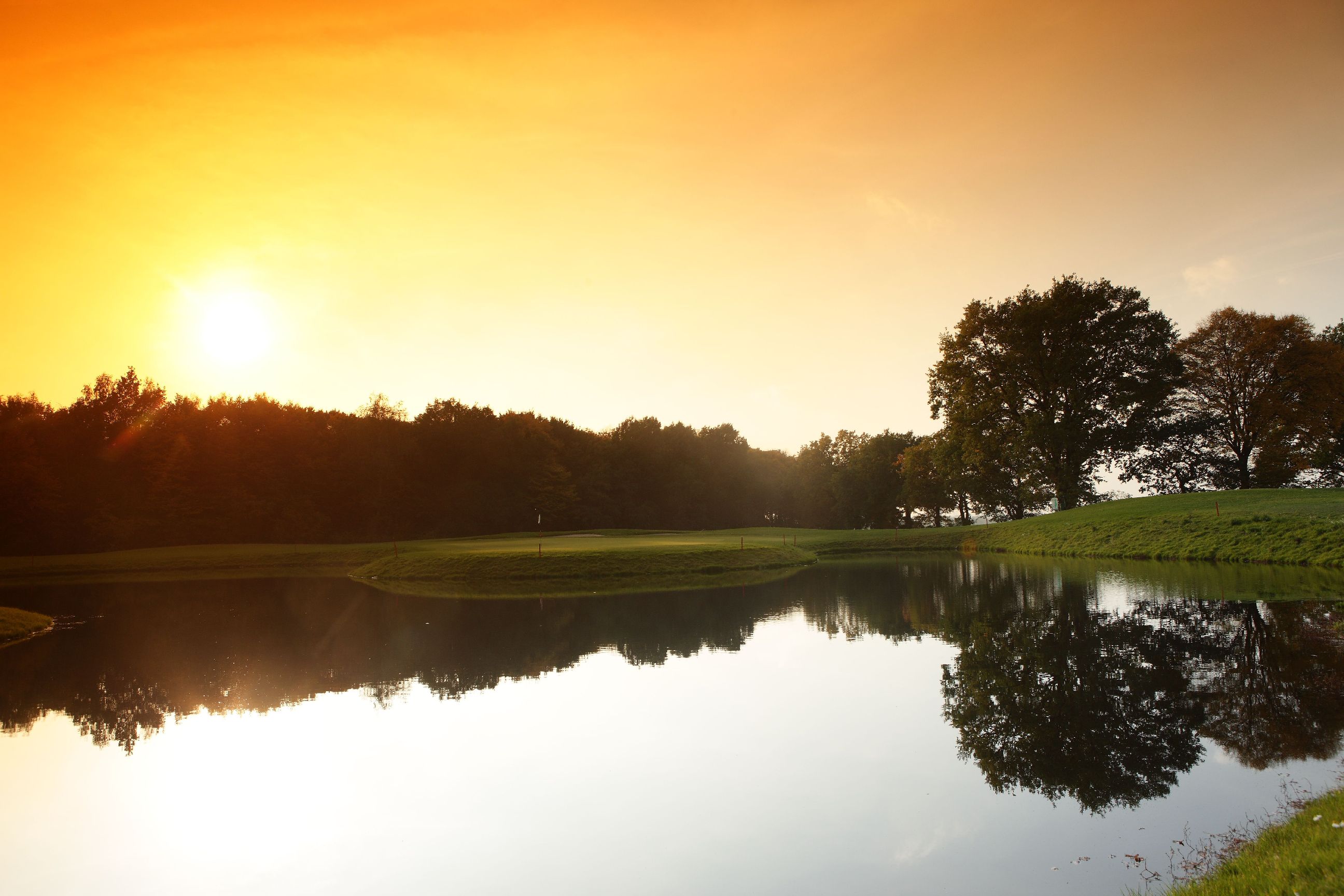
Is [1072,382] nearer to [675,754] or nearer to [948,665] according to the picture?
A: [948,665]

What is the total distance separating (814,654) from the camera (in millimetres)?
15305

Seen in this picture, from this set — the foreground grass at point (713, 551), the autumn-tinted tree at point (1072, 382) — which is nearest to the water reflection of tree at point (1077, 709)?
the foreground grass at point (713, 551)

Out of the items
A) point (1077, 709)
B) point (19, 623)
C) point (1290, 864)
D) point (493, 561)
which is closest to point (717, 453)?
point (493, 561)

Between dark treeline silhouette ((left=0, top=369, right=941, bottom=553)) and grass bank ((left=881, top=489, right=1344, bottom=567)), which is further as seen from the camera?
dark treeline silhouette ((left=0, top=369, right=941, bottom=553))

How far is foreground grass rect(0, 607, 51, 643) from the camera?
2067 cm

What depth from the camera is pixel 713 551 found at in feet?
124

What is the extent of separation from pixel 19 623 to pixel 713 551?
26.7 metres

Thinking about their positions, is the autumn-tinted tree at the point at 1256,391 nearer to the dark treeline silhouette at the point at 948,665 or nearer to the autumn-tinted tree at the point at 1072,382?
the autumn-tinted tree at the point at 1072,382

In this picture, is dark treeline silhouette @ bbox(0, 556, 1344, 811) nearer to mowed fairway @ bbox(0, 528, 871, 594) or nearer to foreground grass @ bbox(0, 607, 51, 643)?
foreground grass @ bbox(0, 607, 51, 643)

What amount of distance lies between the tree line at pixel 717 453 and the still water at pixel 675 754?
26557mm

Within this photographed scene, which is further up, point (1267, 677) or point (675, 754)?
point (1267, 677)

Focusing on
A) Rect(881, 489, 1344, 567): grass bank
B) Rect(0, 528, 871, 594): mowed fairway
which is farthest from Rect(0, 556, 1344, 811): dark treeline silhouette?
Rect(0, 528, 871, 594): mowed fairway

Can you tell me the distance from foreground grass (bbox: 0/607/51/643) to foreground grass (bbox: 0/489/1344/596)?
1159 cm

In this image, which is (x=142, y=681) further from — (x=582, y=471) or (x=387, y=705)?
(x=582, y=471)
